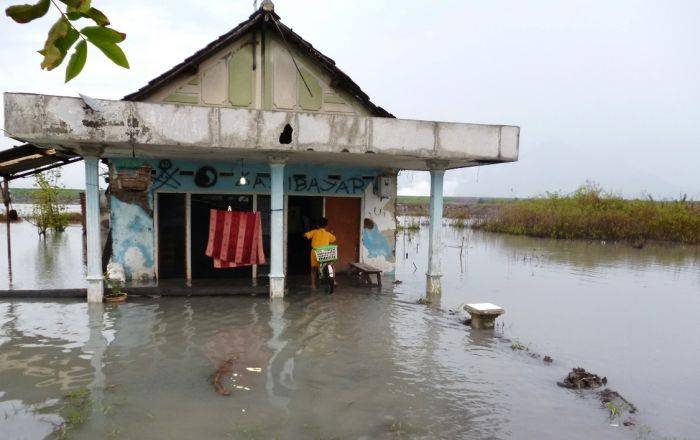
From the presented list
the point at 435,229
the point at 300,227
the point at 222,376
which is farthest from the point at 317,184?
the point at 222,376

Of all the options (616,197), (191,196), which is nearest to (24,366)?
(191,196)

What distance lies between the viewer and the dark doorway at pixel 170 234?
10781 mm

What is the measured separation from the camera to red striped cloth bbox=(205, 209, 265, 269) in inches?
409

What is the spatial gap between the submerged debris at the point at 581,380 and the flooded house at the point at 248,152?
16.0ft

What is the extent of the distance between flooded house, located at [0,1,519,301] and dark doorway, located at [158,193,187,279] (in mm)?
24

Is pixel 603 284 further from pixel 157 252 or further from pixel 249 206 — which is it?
pixel 157 252

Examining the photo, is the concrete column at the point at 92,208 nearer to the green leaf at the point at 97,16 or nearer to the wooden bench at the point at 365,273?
the wooden bench at the point at 365,273

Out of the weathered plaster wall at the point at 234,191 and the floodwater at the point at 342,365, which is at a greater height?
the weathered plaster wall at the point at 234,191

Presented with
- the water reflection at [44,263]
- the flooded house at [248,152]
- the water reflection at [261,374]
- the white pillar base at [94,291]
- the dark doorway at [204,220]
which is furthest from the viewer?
the water reflection at [44,263]

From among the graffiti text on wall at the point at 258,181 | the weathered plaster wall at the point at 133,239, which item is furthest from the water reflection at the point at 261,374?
the graffiti text on wall at the point at 258,181

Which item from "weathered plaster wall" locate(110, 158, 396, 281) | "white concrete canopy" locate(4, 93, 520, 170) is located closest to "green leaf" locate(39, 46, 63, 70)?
"white concrete canopy" locate(4, 93, 520, 170)

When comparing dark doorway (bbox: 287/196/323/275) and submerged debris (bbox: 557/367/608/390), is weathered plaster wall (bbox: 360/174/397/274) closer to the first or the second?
dark doorway (bbox: 287/196/323/275)

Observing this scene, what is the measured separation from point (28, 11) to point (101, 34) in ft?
0.68

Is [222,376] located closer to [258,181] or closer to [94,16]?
[94,16]
